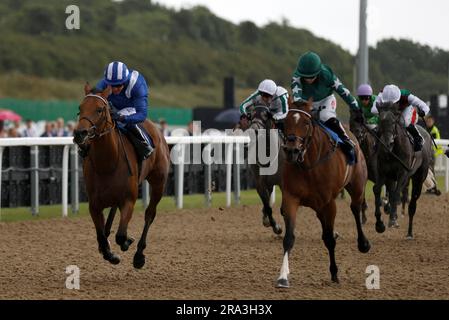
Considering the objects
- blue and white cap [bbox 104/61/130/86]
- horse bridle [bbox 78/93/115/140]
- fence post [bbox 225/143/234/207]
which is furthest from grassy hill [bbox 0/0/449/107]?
horse bridle [bbox 78/93/115/140]

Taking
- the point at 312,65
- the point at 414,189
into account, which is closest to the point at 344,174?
the point at 312,65

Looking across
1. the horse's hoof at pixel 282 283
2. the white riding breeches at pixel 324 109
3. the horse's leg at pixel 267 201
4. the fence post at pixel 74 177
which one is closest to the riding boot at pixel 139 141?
the white riding breeches at pixel 324 109

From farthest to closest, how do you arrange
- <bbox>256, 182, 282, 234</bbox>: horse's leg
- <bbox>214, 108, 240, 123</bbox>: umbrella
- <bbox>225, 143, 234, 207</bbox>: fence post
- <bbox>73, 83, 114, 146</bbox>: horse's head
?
1. <bbox>214, 108, 240, 123</bbox>: umbrella
2. <bbox>225, 143, 234, 207</bbox>: fence post
3. <bbox>256, 182, 282, 234</bbox>: horse's leg
4. <bbox>73, 83, 114, 146</bbox>: horse's head

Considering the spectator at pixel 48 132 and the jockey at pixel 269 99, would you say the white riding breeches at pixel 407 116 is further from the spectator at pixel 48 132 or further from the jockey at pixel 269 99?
the spectator at pixel 48 132

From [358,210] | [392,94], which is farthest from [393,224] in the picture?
[358,210]

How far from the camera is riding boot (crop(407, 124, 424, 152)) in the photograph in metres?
12.5

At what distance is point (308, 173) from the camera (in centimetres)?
813

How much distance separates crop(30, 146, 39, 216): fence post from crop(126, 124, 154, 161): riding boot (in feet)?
16.2

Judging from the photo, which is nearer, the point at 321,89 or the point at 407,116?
the point at 321,89

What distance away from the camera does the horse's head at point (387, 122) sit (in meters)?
12.1

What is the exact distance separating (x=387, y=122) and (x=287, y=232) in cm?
457

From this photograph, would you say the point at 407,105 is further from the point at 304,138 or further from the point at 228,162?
the point at 304,138

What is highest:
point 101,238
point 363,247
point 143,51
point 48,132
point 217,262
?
point 143,51

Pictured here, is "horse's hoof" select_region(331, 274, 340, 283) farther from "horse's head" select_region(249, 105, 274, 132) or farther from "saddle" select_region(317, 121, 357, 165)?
"horse's head" select_region(249, 105, 274, 132)
